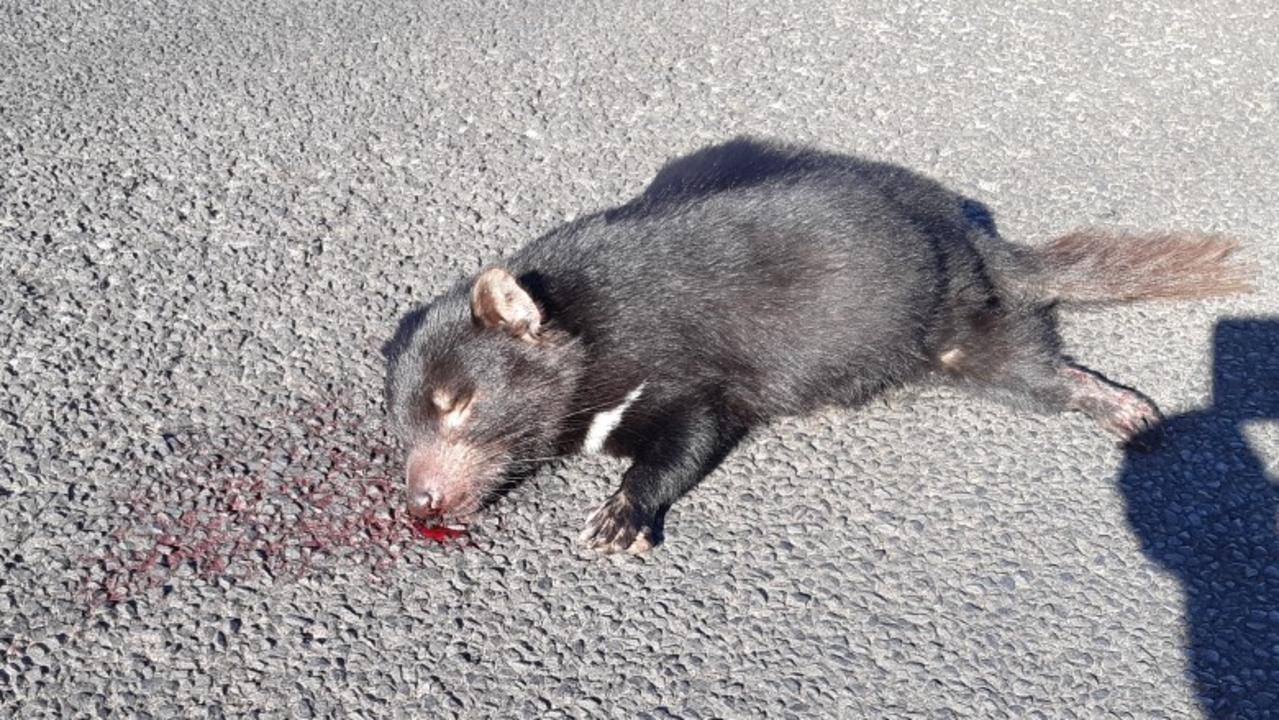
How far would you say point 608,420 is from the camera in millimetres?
3664

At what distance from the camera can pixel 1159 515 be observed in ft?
11.3

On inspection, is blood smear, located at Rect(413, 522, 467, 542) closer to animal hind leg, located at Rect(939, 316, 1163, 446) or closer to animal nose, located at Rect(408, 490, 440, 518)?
animal nose, located at Rect(408, 490, 440, 518)

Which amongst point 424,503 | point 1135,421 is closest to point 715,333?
point 424,503

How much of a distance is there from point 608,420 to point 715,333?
440mm

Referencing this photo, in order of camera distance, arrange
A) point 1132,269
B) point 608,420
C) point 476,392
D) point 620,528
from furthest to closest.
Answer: point 1132,269 → point 608,420 → point 476,392 → point 620,528

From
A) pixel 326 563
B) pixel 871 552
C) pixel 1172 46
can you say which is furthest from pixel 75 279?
pixel 1172 46

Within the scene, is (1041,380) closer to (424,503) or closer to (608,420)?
(608,420)

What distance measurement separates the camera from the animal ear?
3396 millimetres

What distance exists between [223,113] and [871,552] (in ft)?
11.4

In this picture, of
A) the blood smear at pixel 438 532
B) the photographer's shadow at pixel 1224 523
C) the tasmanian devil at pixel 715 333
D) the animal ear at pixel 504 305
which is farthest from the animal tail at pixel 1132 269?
the blood smear at pixel 438 532

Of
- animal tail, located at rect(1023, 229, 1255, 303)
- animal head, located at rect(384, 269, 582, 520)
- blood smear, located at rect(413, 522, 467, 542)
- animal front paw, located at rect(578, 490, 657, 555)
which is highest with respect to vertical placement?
animal head, located at rect(384, 269, 582, 520)

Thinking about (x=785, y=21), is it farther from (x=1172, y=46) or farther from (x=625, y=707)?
(x=625, y=707)

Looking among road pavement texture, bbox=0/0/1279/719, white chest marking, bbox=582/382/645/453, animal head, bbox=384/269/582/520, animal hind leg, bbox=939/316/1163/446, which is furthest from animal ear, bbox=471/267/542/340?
animal hind leg, bbox=939/316/1163/446

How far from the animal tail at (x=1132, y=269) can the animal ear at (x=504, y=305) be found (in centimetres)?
184
